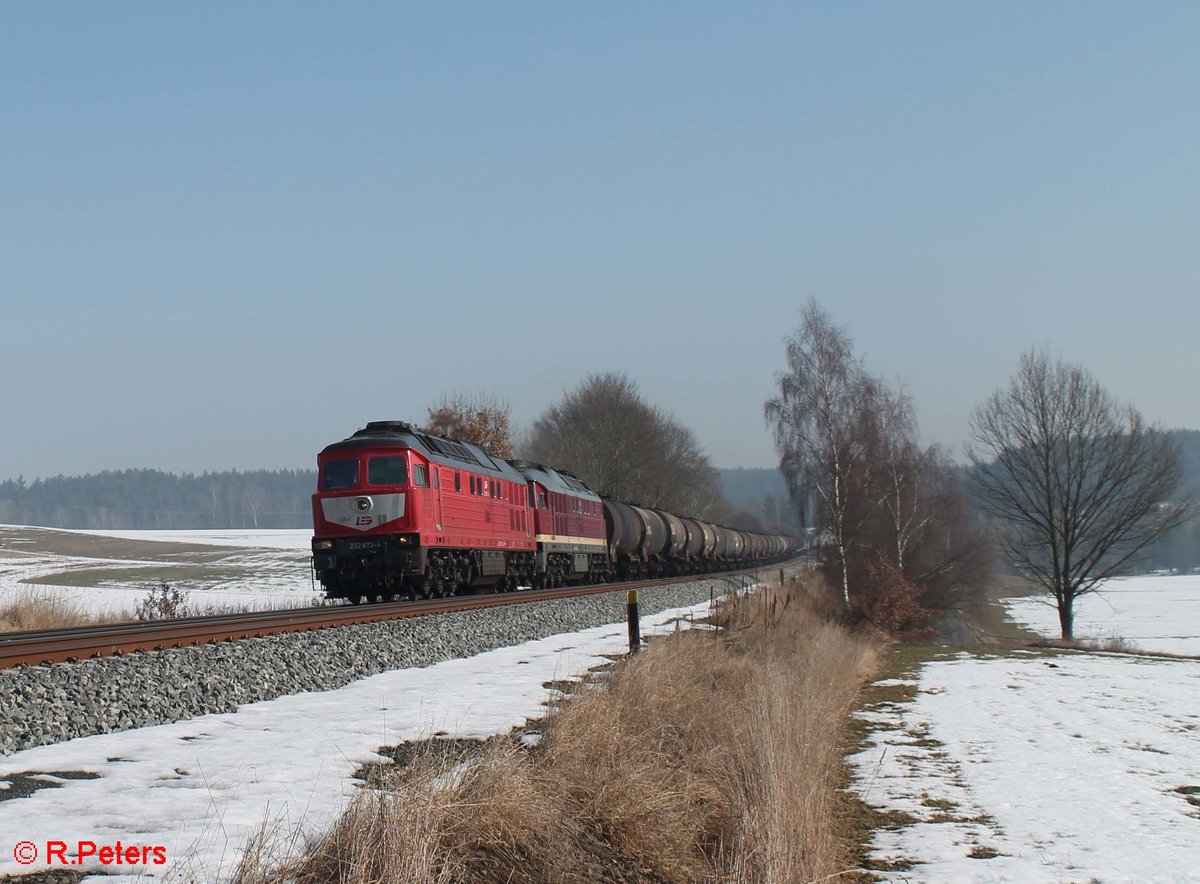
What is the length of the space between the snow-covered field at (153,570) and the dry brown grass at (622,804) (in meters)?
18.1

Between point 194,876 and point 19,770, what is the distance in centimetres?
288

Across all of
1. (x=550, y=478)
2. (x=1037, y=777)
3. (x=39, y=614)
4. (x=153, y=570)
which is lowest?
(x=1037, y=777)

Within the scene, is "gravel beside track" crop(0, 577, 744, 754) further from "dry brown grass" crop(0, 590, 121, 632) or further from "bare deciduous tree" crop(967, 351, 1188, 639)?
"bare deciduous tree" crop(967, 351, 1188, 639)

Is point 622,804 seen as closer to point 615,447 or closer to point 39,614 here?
point 39,614

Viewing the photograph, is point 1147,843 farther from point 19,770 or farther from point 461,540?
point 461,540

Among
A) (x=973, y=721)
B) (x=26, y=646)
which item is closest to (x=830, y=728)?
(x=973, y=721)

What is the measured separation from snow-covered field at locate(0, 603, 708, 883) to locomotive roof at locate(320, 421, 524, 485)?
36.9 ft

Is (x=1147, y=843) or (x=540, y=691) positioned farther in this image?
(x=540, y=691)

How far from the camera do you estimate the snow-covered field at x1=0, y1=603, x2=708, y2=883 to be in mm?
5387

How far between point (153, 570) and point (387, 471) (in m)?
43.6

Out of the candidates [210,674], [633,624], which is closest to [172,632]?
[210,674]

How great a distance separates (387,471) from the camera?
2234cm

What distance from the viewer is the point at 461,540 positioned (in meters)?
25.0

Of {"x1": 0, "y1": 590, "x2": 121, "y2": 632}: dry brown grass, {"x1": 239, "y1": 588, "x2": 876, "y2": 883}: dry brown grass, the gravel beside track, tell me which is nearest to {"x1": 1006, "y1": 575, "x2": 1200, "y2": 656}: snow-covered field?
the gravel beside track
